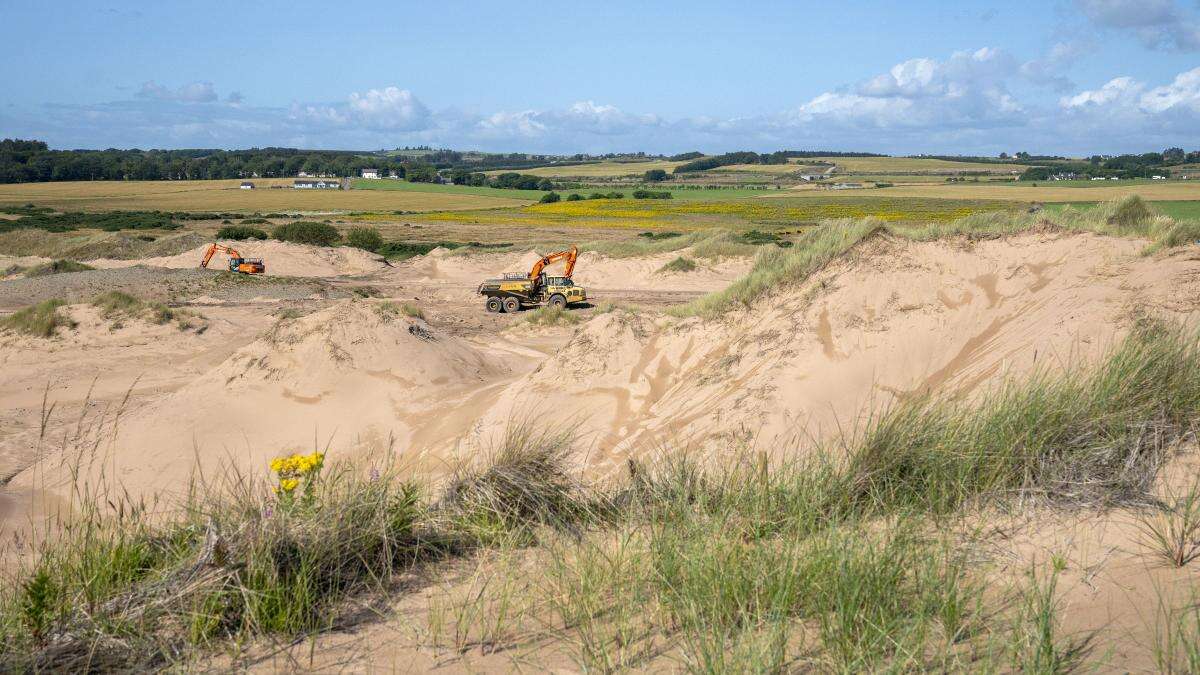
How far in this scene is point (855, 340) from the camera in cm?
1201

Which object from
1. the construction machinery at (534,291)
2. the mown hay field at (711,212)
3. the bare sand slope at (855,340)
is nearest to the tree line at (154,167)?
the mown hay field at (711,212)

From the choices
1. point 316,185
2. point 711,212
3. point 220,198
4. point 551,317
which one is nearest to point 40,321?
point 551,317

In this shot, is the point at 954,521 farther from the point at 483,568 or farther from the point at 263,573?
the point at 263,573

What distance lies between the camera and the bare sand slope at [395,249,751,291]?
3988 cm

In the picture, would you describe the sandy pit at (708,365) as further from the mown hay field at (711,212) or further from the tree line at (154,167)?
the tree line at (154,167)

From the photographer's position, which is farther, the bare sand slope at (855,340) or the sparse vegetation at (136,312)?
the sparse vegetation at (136,312)

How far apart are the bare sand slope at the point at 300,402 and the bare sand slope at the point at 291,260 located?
98.1ft

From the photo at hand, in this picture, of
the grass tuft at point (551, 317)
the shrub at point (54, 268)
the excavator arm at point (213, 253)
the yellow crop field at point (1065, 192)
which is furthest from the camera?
the yellow crop field at point (1065, 192)

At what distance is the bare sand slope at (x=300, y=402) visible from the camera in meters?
14.6

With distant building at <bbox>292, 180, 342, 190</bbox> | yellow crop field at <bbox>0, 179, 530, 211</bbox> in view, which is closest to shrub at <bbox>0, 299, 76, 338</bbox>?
yellow crop field at <bbox>0, 179, 530, 211</bbox>

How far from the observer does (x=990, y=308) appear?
12469 millimetres

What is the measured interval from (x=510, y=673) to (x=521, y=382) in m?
11.4

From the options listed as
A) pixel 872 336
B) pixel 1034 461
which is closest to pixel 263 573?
pixel 1034 461

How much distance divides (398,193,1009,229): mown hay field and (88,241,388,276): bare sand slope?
30586 mm
